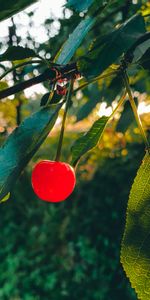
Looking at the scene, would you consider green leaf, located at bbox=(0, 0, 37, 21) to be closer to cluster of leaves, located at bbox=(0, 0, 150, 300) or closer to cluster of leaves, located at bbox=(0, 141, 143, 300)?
cluster of leaves, located at bbox=(0, 0, 150, 300)

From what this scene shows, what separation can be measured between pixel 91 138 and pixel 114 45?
1.23 feet

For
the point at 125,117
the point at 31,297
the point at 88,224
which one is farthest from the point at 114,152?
the point at 125,117

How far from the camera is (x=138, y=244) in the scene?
92 centimetres

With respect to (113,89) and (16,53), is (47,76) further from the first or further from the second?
(113,89)

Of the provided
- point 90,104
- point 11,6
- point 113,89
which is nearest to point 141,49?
point 11,6

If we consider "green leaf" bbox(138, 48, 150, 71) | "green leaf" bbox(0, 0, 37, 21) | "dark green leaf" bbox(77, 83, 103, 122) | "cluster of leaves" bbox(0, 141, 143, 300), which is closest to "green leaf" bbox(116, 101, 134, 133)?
"dark green leaf" bbox(77, 83, 103, 122)

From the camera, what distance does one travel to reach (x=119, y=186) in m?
4.80

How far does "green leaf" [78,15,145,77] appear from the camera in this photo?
0.67 metres

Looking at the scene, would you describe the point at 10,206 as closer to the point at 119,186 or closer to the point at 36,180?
the point at 119,186

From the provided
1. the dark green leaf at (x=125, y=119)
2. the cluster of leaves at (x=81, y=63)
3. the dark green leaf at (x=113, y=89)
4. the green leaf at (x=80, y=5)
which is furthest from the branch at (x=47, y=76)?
the dark green leaf at (x=125, y=119)

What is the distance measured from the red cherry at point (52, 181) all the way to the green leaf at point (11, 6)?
0.35m

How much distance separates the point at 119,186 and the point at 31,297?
1.41 metres

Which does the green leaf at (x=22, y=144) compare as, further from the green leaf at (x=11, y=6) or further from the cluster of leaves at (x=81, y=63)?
the green leaf at (x=11, y=6)

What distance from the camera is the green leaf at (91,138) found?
1016 mm
